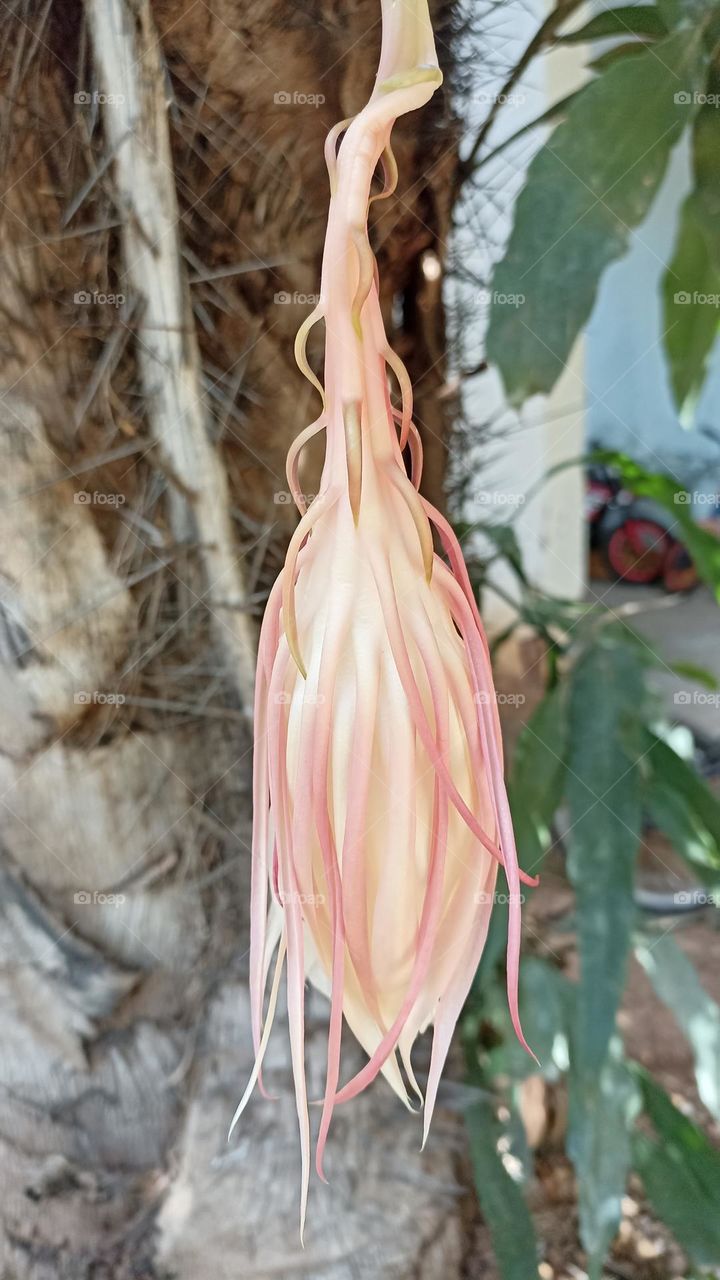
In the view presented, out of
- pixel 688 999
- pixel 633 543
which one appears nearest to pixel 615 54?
pixel 633 543

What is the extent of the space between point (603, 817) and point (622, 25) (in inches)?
12.4

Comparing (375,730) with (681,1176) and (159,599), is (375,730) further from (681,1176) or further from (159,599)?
(681,1176)

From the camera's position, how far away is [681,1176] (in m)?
0.45

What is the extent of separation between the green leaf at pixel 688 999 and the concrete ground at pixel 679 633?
118mm

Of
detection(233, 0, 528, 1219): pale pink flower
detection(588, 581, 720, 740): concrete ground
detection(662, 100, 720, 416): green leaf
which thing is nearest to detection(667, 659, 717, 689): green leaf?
detection(588, 581, 720, 740): concrete ground

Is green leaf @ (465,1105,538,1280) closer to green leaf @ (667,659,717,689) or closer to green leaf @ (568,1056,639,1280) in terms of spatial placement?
green leaf @ (568,1056,639,1280)

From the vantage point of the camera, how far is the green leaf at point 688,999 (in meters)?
0.46

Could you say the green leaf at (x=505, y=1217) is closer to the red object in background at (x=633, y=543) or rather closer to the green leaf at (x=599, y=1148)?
the green leaf at (x=599, y=1148)

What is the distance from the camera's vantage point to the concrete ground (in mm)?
422

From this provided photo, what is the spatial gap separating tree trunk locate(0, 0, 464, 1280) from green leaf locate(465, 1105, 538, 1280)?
0.04m

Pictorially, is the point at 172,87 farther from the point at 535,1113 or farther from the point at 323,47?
the point at 535,1113

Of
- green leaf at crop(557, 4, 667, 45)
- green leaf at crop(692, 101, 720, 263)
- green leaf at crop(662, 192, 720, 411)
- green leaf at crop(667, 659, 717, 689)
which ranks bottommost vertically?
green leaf at crop(667, 659, 717, 689)

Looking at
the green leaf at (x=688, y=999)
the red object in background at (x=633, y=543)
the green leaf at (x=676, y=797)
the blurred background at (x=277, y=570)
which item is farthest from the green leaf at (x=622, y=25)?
the green leaf at (x=688, y=999)

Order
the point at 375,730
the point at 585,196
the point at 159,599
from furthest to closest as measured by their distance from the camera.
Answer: the point at 159,599 < the point at 585,196 < the point at 375,730
